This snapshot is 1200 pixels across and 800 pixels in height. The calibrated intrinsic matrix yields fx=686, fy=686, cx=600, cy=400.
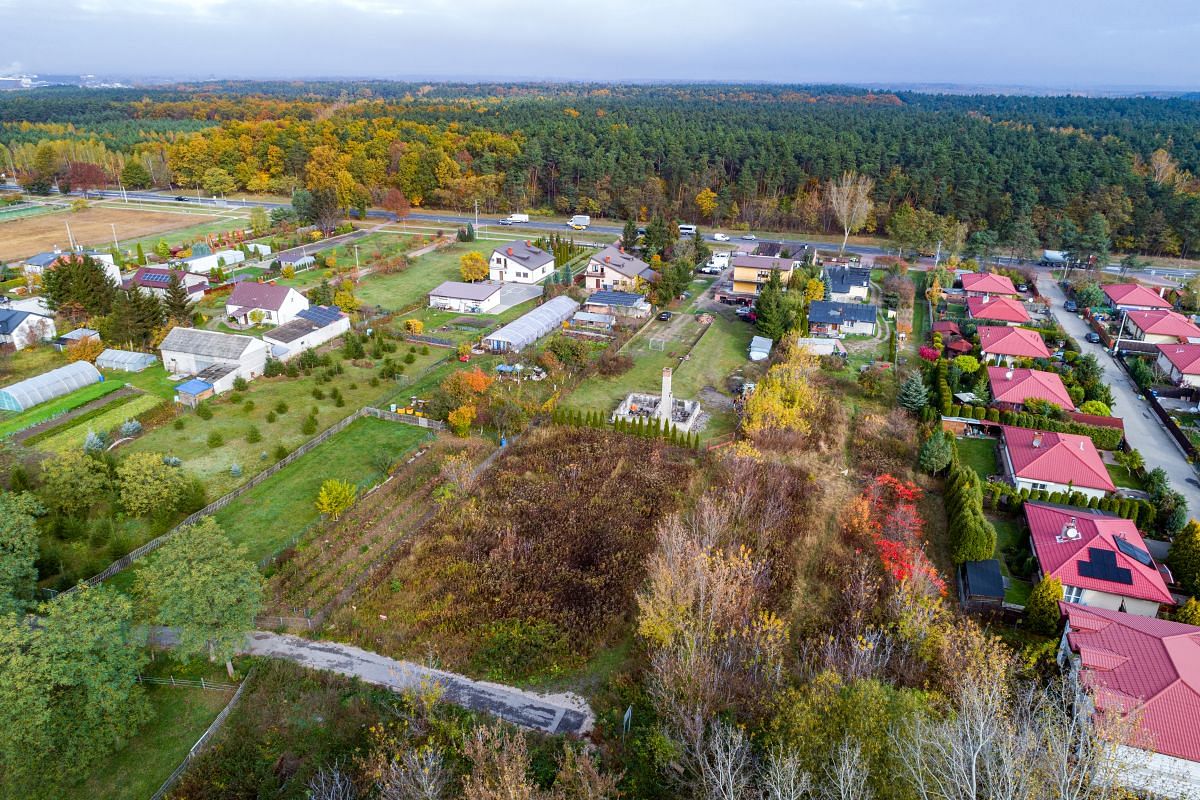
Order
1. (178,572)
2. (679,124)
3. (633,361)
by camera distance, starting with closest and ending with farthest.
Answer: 1. (178,572)
2. (633,361)
3. (679,124)

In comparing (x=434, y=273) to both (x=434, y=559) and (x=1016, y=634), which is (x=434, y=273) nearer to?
(x=434, y=559)

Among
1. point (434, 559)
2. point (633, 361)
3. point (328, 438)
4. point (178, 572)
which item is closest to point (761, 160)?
point (633, 361)

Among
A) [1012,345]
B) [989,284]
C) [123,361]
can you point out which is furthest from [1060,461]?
[123,361]

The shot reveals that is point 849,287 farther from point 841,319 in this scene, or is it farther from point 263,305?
point 263,305

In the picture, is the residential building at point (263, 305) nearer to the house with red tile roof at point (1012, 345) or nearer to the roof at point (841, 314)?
the roof at point (841, 314)

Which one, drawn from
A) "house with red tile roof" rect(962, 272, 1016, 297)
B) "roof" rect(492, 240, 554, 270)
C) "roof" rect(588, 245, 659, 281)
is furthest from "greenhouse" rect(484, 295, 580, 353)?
"house with red tile roof" rect(962, 272, 1016, 297)
